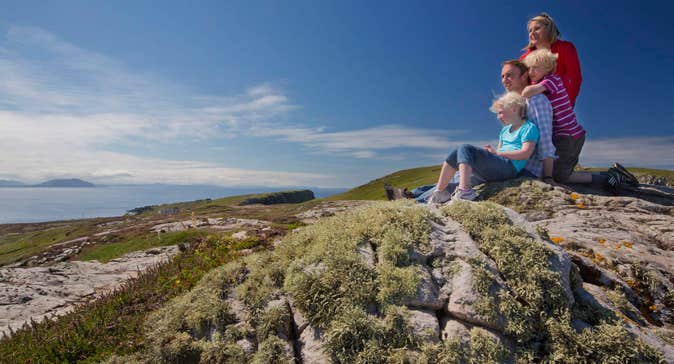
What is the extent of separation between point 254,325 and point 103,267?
18594 millimetres

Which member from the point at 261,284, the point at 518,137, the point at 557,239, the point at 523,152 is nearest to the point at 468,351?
the point at 261,284

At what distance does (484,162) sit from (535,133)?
160 cm

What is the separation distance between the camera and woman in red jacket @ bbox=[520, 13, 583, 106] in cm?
1027

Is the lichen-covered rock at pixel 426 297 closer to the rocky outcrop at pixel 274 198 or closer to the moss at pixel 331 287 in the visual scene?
the moss at pixel 331 287

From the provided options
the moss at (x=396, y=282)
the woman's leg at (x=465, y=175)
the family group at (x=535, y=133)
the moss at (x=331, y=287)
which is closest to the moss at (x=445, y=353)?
the moss at (x=396, y=282)

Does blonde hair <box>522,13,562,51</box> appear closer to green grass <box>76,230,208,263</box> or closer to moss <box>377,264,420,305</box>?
moss <box>377,264,420,305</box>

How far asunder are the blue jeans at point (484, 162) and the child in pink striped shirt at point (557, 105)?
1.92 m

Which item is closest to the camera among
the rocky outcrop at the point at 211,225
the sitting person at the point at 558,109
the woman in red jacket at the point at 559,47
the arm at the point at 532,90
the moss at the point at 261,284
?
the moss at the point at 261,284

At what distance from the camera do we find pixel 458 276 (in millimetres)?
5199

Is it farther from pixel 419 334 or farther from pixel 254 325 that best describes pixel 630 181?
pixel 254 325

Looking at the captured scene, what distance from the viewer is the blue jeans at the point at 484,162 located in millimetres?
8594

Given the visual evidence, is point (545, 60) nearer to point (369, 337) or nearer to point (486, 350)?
point (486, 350)

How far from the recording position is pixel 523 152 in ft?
28.7

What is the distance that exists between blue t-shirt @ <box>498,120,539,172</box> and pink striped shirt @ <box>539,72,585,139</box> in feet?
4.66
